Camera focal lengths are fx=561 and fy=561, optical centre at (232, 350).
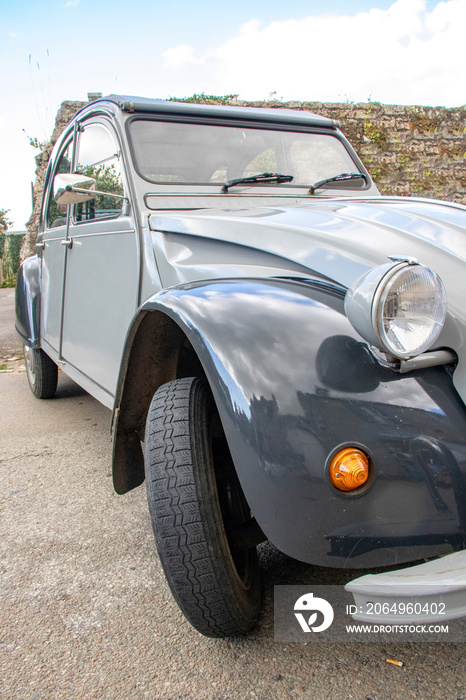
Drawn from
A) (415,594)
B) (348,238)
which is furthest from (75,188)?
(415,594)

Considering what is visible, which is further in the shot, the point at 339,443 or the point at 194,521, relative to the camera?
the point at 194,521

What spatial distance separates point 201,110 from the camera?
2.65 metres

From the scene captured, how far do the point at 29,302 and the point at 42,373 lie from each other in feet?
1.89

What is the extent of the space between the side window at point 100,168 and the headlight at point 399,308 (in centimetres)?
150

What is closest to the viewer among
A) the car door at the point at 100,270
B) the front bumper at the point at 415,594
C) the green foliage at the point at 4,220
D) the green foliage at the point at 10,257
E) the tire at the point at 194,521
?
the front bumper at the point at 415,594

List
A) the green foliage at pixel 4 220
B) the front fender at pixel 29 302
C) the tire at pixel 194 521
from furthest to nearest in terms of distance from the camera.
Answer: the green foliage at pixel 4 220 < the front fender at pixel 29 302 < the tire at pixel 194 521

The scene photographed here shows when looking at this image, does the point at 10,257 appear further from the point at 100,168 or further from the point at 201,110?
the point at 201,110

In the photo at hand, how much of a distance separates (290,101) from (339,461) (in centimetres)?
946

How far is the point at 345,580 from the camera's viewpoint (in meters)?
1.85

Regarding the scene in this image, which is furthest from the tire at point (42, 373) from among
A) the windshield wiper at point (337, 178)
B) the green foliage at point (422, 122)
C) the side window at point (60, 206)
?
the green foliage at point (422, 122)

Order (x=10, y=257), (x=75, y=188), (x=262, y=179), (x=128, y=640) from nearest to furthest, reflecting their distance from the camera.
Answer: (x=128, y=640) → (x=75, y=188) → (x=262, y=179) → (x=10, y=257)

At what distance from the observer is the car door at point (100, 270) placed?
7.73 feet

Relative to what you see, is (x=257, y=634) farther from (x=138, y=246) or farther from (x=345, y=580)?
(x=138, y=246)

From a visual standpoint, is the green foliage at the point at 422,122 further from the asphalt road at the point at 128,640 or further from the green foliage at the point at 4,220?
the green foliage at the point at 4,220
